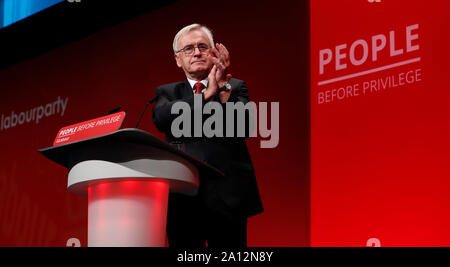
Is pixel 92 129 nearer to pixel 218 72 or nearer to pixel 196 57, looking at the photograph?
pixel 218 72

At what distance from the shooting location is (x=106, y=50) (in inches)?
177

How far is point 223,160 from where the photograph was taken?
2.44 meters

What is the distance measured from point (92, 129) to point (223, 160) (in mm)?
707

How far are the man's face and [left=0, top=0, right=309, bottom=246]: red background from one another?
32.5 inches

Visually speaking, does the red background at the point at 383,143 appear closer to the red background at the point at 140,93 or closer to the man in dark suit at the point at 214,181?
the red background at the point at 140,93

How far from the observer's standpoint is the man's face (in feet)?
8.68

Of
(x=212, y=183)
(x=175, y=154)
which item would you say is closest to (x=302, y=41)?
(x=212, y=183)

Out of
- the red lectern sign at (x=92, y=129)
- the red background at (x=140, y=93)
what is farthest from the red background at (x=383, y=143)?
the red lectern sign at (x=92, y=129)

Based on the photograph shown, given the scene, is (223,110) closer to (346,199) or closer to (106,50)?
(346,199)

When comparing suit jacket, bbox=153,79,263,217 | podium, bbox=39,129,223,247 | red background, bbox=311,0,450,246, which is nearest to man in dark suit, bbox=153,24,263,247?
suit jacket, bbox=153,79,263,217

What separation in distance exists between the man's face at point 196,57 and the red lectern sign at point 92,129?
83 centimetres

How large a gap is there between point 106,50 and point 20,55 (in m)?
1.03

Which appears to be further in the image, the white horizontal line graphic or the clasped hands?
the white horizontal line graphic

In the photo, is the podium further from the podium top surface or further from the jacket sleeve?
the jacket sleeve
